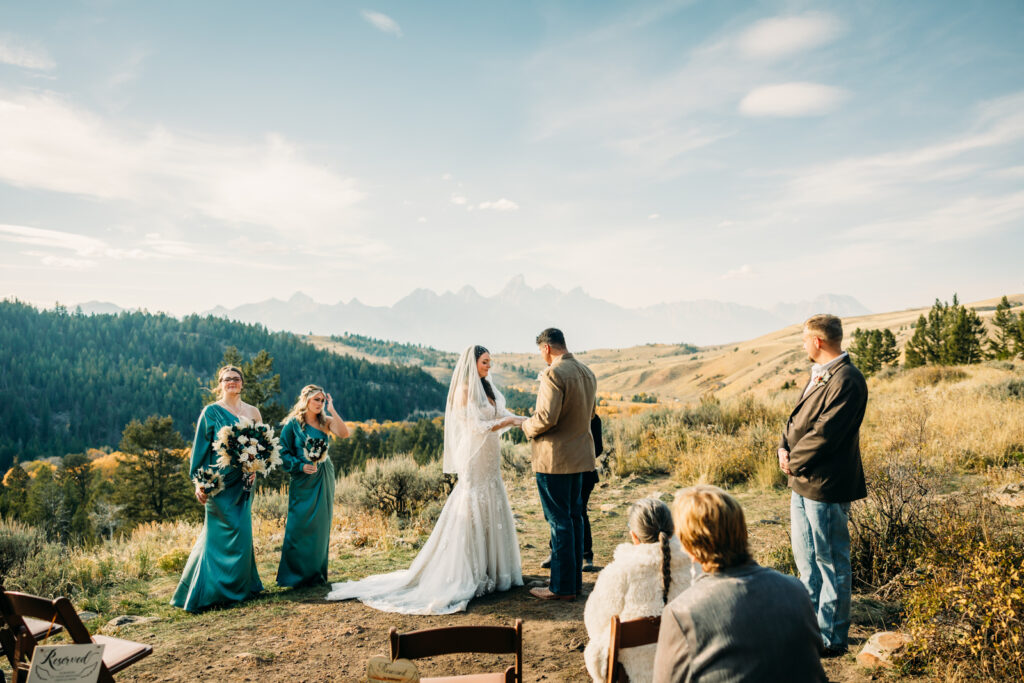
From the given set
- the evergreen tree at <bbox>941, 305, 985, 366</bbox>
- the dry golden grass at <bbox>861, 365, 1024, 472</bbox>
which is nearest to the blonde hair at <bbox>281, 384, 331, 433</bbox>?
the dry golden grass at <bbox>861, 365, 1024, 472</bbox>

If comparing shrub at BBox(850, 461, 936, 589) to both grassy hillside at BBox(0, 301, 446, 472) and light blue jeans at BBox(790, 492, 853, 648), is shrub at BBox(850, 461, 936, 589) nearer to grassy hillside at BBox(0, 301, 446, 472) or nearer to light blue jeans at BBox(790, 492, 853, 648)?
light blue jeans at BBox(790, 492, 853, 648)

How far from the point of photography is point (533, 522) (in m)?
8.55

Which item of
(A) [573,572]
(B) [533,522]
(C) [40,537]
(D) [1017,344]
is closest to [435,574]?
(A) [573,572]

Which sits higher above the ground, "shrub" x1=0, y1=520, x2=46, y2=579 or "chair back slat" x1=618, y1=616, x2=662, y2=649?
"chair back slat" x1=618, y1=616, x2=662, y2=649

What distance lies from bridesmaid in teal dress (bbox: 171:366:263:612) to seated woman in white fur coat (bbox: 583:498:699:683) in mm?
4300

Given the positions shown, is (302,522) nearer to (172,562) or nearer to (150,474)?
(172,562)

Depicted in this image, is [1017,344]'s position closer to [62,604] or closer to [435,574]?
[435,574]

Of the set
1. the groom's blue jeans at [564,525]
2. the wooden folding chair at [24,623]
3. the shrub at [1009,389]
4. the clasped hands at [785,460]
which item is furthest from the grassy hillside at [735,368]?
the wooden folding chair at [24,623]

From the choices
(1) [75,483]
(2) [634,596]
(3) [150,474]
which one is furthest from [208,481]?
(1) [75,483]

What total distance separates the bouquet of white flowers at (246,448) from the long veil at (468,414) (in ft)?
6.19

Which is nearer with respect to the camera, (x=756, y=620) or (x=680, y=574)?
(x=756, y=620)

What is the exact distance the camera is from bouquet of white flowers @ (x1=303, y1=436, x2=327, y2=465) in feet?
20.0

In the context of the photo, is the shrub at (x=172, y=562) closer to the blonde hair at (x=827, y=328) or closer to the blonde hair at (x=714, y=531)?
the blonde hair at (x=714, y=531)

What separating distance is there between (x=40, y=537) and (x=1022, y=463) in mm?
12888
